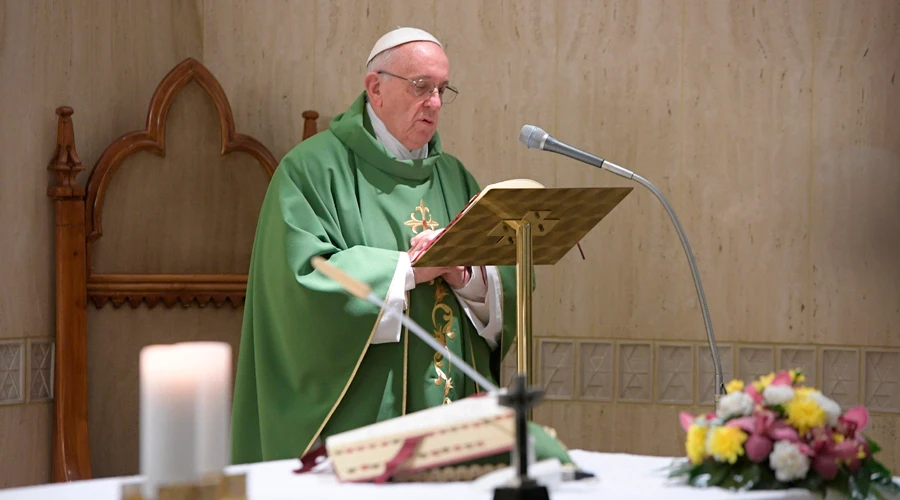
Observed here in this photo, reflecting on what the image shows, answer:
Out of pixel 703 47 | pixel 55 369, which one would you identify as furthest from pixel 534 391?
pixel 703 47

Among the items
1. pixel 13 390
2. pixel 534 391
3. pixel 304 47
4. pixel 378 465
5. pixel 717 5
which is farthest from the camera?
pixel 304 47

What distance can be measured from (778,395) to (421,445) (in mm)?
786

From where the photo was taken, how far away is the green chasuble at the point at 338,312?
4.14m

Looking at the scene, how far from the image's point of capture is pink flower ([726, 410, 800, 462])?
2.40m

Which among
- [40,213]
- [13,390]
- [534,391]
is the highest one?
[40,213]

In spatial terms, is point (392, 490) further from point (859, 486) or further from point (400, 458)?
point (859, 486)

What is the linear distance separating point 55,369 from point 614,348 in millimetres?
2589

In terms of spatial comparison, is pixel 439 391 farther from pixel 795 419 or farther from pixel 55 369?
pixel 795 419

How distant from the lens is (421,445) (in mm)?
2414

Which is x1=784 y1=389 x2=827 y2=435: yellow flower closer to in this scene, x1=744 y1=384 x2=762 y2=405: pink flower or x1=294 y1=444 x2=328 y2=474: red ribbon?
x1=744 y1=384 x2=762 y2=405: pink flower

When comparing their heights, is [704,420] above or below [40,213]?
below

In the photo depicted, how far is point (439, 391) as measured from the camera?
4363mm

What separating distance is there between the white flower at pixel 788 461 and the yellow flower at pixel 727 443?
0.24 feet

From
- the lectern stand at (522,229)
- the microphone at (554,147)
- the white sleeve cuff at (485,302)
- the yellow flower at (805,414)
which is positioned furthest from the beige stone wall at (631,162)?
the yellow flower at (805,414)
